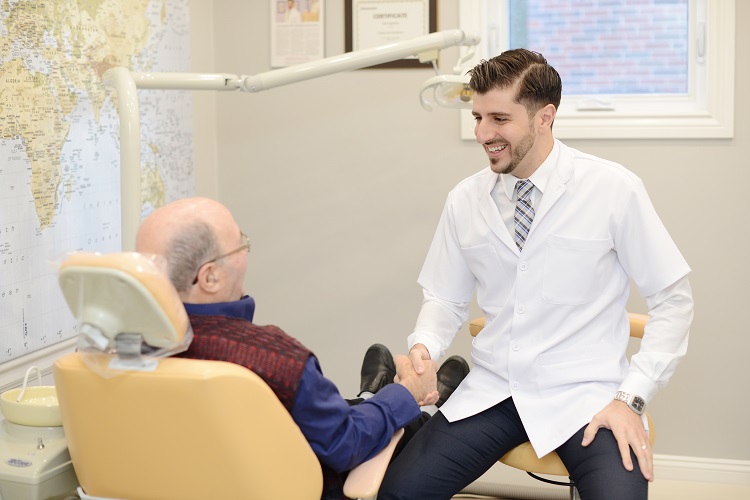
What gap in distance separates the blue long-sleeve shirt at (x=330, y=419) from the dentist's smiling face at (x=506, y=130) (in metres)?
0.73

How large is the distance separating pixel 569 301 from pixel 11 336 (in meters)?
1.37

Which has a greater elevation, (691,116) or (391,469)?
(691,116)

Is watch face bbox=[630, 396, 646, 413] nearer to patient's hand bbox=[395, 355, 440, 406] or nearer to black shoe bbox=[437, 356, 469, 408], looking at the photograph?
patient's hand bbox=[395, 355, 440, 406]

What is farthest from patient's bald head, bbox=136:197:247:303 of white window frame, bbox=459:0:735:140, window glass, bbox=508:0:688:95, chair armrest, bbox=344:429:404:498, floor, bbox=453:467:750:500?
window glass, bbox=508:0:688:95

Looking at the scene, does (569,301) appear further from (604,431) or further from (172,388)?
(172,388)

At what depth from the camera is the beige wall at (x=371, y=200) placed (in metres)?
3.02

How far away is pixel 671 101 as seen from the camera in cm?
308

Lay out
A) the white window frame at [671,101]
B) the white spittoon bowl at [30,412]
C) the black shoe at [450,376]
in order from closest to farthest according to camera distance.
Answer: the white spittoon bowl at [30,412], the black shoe at [450,376], the white window frame at [671,101]

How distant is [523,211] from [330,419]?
826mm

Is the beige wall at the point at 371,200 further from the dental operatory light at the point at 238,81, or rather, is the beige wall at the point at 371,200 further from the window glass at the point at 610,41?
the dental operatory light at the point at 238,81

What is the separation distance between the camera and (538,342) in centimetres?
211

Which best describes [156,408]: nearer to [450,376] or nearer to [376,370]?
[376,370]

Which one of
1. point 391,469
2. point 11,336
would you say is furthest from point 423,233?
point 11,336

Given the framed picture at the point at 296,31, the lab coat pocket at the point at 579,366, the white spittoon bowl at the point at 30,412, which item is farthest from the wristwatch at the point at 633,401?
the framed picture at the point at 296,31
